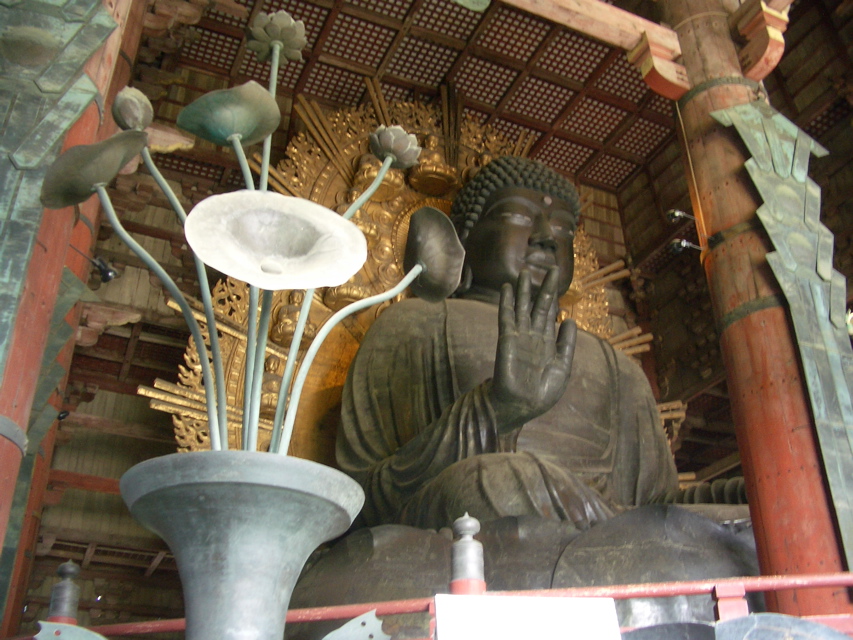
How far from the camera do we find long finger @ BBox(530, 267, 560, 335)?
320 centimetres

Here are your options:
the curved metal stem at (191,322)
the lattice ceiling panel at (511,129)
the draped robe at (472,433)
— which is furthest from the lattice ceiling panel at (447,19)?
the curved metal stem at (191,322)

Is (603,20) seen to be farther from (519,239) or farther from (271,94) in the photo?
(271,94)

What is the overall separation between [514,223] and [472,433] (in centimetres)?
143

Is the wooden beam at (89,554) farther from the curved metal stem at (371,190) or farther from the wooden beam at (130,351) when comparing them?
the curved metal stem at (371,190)

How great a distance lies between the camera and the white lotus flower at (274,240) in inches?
60.1

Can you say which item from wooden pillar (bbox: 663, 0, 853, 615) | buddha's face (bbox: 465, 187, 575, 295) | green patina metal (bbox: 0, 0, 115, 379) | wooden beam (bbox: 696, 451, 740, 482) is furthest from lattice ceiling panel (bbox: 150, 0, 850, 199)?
green patina metal (bbox: 0, 0, 115, 379)

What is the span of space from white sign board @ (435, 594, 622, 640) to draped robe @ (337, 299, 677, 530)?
4.83 ft

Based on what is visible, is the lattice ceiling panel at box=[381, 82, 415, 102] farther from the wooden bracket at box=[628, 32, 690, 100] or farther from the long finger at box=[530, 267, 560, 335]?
the long finger at box=[530, 267, 560, 335]

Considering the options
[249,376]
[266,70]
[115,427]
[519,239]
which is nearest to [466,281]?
[519,239]

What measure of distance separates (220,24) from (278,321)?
79.1 inches

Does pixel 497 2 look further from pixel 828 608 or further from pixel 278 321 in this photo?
pixel 828 608

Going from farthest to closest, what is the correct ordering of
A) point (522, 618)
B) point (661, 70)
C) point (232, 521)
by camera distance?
point (661, 70)
point (232, 521)
point (522, 618)

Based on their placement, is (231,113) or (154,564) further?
(154,564)

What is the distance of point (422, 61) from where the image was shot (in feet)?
17.4
